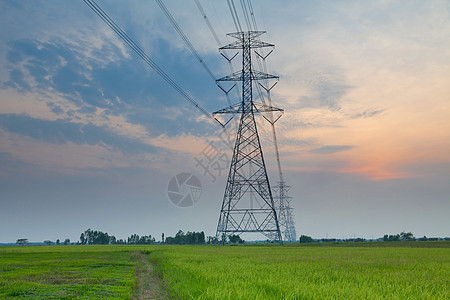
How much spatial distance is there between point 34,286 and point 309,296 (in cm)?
1387

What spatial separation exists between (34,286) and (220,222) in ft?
130

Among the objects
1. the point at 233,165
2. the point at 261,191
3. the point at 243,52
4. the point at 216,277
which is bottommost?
the point at 216,277

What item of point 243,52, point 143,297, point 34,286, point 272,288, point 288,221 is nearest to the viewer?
point 272,288

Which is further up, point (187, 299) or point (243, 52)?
point (243, 52)

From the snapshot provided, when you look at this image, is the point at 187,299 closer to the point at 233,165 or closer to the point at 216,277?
the point at 216,277

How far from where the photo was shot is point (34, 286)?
50.2 ft

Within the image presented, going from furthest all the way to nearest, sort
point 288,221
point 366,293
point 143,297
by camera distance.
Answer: point 288,221, point 143,297, point 366,293

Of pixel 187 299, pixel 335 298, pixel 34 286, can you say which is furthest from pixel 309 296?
pixel 34 286

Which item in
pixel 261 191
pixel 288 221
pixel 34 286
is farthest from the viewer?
pixel 288 221

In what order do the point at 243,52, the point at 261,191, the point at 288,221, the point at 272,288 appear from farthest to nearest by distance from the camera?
the point at 288,221 < the point at 243,52 < the point at 261,191 < the point at 272,288

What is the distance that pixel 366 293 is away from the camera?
888cm

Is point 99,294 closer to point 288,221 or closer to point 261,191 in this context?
point 261,191

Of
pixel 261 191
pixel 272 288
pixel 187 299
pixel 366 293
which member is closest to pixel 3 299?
pixel 187 299

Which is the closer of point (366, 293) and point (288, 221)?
point (366, 293)
